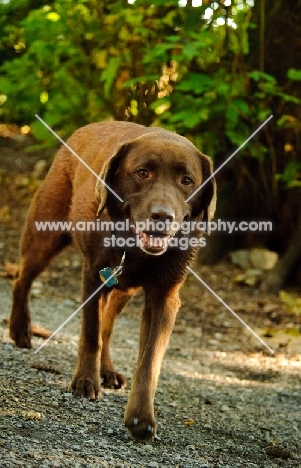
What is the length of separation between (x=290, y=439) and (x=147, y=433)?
105 cm

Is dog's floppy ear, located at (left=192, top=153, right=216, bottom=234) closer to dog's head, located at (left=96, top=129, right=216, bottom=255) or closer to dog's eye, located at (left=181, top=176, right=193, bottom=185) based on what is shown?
dog's head, located at (left=96, top=129, right=216, bottom=255)

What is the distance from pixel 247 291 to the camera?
8.94 m

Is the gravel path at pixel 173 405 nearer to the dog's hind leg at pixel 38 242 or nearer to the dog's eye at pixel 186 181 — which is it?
the dog's hind leg at pixel 38 242

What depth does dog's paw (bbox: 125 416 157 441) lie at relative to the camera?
3.80 m

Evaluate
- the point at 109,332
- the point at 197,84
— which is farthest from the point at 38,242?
the point at 197,84

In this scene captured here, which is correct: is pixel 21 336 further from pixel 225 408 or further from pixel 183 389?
pixel 225 408

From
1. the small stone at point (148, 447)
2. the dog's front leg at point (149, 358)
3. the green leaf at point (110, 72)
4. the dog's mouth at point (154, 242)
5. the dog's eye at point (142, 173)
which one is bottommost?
the small stone at point (148, 447)

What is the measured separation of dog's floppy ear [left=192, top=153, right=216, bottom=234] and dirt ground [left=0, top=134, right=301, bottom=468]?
118 centimetres

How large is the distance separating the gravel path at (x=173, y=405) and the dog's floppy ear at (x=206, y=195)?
1185 mm

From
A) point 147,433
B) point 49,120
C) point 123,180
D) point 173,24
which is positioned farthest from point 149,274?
point 49,120

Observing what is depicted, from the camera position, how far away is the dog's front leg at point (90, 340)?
447cm

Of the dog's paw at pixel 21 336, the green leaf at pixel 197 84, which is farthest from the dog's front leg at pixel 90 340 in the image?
the green leaf at pixel 197 84

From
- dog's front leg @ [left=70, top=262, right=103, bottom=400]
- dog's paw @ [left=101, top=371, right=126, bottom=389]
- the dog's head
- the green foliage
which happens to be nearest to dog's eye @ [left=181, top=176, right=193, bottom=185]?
the dog's head

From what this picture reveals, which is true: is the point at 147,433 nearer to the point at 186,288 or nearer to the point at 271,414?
the point at 271,414
